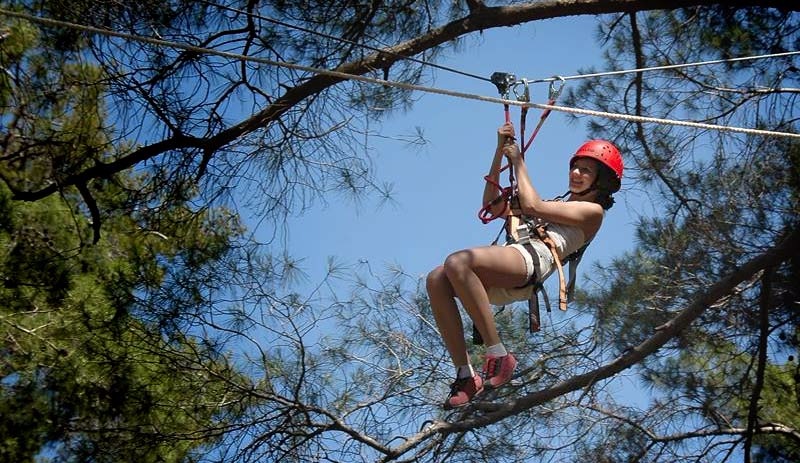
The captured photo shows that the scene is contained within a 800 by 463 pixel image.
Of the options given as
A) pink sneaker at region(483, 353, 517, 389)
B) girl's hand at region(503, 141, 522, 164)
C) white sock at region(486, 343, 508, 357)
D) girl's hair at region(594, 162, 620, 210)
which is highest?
girl's hair at region(594, 162, 620, 210)

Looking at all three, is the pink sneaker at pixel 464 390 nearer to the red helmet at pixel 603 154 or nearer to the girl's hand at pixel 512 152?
the girl's hand at pixel 512 152

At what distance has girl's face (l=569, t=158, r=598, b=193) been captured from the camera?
3.07m

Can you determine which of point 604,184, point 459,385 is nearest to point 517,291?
point 459,385

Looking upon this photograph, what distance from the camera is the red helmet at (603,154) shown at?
3059 mm

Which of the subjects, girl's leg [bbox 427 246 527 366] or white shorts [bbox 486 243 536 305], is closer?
girl's leg [bbox 427 246 527 366]

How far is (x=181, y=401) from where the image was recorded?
144 inches

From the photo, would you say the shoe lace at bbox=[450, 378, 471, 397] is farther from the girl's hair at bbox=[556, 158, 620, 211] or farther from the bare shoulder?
the girl's hair at bbox=[556, 158, 620, 211]

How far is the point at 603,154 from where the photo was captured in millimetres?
3059

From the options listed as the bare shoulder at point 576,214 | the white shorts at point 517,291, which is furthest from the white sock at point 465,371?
the bare shoulder at point 576,214

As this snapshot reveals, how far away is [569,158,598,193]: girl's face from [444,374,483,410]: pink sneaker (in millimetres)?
600

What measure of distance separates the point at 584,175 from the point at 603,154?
0.24 ft

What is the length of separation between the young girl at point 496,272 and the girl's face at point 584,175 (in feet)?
0.20

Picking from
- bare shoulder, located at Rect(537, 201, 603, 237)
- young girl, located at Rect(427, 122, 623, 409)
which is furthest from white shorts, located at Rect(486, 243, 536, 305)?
Result: bare shoulder, located at Rect(537, 201, 603, 237)

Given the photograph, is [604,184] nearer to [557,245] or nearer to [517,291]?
[557,245]
